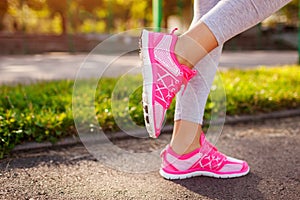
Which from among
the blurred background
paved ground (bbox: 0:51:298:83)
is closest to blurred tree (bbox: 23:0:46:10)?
the blurred background

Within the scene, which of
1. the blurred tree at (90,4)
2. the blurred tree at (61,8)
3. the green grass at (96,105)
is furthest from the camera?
the blurred tree at (90,4)

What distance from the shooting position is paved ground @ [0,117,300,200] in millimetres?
1368

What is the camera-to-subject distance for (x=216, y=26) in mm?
1251

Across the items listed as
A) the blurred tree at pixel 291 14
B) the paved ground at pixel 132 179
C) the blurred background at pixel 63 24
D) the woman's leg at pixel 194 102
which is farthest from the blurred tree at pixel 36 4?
the blurred tree at pixel 291 14

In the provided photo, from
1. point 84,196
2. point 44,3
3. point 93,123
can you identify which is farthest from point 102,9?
→ point 84,196

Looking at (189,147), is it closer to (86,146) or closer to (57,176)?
(57,176)

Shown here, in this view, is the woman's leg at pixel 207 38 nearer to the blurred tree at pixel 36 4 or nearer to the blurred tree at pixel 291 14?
the blurred tree at pixel 36 4

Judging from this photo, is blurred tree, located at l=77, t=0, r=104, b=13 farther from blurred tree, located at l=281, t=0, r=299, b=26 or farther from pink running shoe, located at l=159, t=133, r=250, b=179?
pink running shoe, located at l=159, t=133, r=250, b=179

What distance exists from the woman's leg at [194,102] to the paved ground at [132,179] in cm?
17

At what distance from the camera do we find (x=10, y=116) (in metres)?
1.97

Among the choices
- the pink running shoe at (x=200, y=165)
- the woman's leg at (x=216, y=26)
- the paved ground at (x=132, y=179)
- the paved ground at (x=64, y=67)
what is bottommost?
the paved ground at (x=64, y=67)

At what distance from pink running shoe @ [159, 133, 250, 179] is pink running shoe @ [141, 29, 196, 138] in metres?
0.27

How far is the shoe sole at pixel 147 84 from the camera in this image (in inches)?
48.4

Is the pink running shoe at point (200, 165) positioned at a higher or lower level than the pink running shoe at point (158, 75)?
lower
